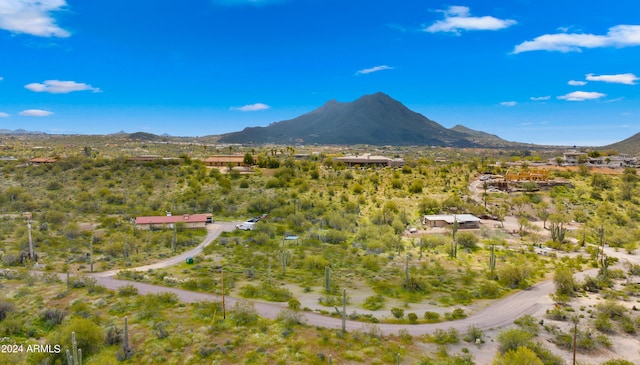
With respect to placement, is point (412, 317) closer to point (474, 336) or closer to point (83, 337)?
point (474, 336)

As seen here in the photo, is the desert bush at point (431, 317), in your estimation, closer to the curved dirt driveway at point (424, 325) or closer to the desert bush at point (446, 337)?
the curved dirt driveway at point (424, 325)

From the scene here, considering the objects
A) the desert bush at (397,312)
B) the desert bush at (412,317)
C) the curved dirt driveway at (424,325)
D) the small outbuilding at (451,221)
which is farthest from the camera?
the small outbuilding at (451,221)

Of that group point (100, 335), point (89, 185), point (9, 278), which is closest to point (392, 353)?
point (100, 335)

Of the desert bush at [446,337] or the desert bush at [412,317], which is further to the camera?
the desert bush at [412,317]

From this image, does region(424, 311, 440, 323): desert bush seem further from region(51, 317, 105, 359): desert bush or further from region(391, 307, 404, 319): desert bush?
region(51, 317, 105, 359): desert bush

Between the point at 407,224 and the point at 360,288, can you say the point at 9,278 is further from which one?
the point at 407,224

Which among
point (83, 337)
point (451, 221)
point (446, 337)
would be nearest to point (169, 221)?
point (83, 337)

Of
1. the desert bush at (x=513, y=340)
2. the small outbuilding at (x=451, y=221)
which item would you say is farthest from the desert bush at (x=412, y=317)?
the small outbuilding at (x=451, y=221)
